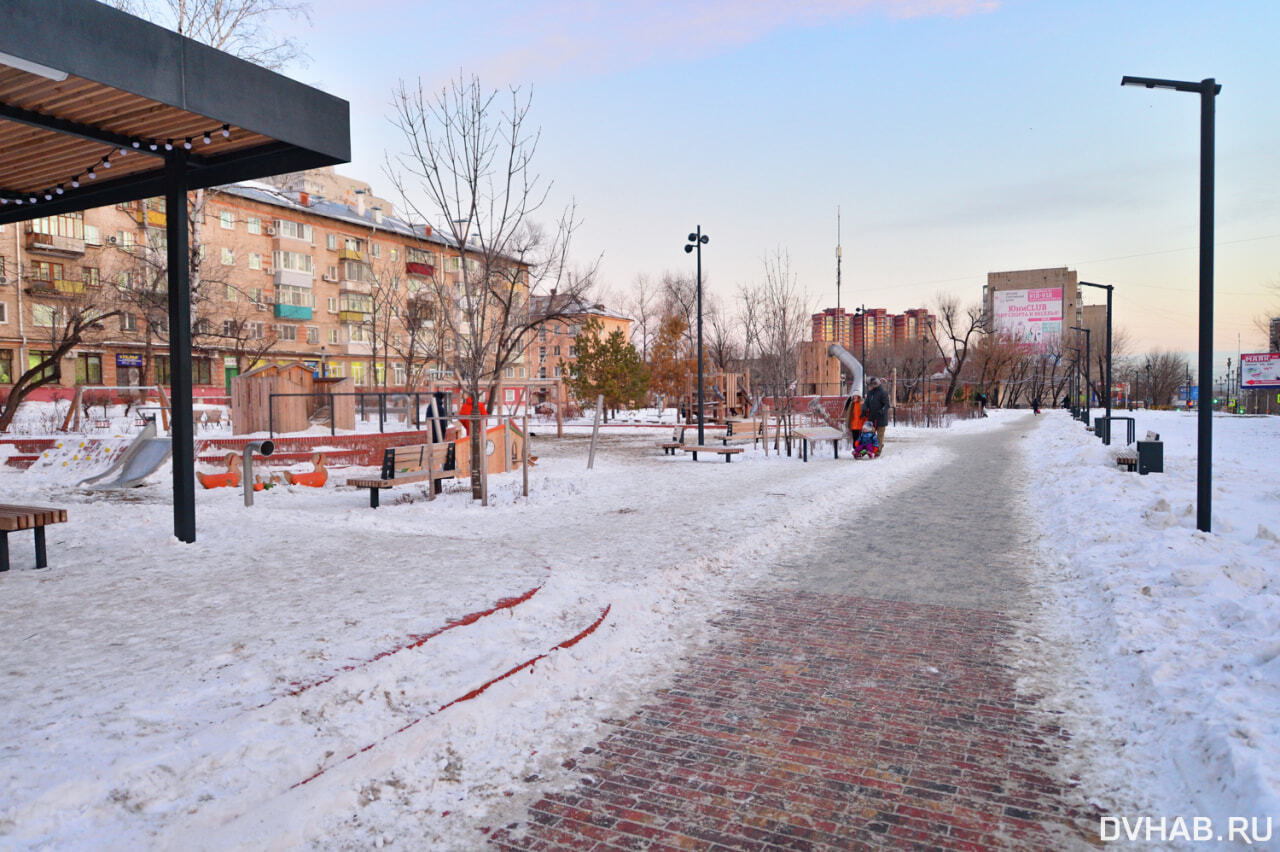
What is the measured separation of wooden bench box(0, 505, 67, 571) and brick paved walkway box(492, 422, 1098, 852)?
530 centimetres

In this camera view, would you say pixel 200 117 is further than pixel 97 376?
No

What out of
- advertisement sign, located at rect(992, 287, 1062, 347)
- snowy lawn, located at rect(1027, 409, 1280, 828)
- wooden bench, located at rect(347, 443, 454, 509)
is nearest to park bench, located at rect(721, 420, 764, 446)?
wooden bench, located at rect(347, 443, 454, 509)

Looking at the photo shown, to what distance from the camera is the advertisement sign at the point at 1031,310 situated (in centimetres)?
12356

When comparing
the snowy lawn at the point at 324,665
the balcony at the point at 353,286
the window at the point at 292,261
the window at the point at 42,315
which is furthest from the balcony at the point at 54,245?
the snowy lawn at the point at 324,665

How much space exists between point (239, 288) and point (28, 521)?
29.5m

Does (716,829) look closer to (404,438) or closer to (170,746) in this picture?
(170,746)

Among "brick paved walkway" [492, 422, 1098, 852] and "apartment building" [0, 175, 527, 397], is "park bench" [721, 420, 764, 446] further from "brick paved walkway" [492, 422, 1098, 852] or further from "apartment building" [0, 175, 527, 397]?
"apartment building" [0, 175, 527, 397]

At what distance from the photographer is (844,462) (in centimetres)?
1784

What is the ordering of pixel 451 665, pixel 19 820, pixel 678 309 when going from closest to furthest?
pixel 19 820, pixel 451 665, pixel 678 309

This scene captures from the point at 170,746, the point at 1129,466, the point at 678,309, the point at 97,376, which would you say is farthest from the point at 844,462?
the point at 678,309

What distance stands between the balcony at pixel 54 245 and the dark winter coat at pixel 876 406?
4585cm

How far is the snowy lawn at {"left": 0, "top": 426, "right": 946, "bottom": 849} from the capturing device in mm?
3115

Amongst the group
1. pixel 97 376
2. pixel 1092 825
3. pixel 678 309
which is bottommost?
pixel 1092 825

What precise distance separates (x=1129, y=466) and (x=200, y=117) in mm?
16129
